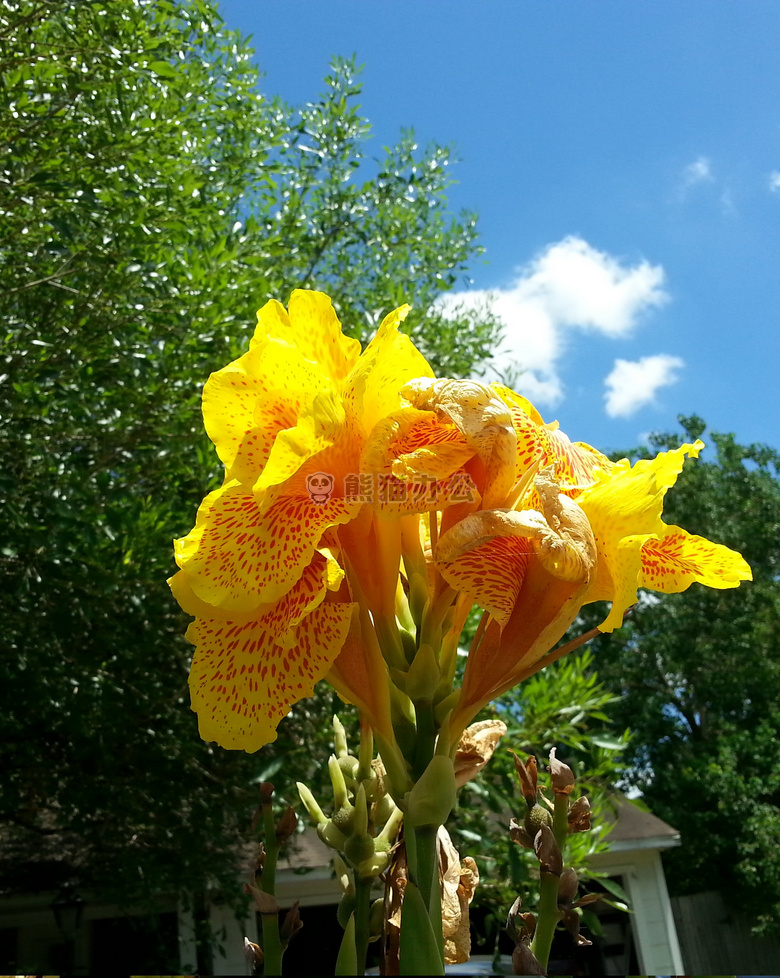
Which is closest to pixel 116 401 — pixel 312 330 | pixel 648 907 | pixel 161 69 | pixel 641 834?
pixel 161 69

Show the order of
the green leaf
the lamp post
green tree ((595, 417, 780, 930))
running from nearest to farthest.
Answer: the green leaf
the lamp post
green tree ((595, 417, 780, 930))

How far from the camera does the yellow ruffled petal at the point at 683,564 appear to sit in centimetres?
92

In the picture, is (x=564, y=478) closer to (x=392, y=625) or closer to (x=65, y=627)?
(x=392, y=625)

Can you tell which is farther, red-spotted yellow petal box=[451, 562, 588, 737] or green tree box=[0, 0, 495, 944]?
green tree box=[0, 0, 495, 944]

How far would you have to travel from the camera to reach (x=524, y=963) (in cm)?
69

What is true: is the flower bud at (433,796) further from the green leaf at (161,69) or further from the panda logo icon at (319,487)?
the green leaf at (161,69)

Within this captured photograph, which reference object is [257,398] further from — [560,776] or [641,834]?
[641,834]

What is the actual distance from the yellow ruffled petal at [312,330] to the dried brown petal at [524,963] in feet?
1.77

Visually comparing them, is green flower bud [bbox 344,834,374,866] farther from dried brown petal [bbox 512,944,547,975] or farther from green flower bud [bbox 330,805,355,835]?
dried brown petal [bbox 512,944,547,975]

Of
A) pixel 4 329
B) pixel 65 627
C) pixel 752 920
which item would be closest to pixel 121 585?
pixel 65 627

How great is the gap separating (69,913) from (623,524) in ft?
32.5

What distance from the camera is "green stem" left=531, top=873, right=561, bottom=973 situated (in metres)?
0.76

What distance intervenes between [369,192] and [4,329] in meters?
3.80

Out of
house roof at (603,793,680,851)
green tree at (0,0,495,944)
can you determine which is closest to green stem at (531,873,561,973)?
green tree at (0,0,495,944)
